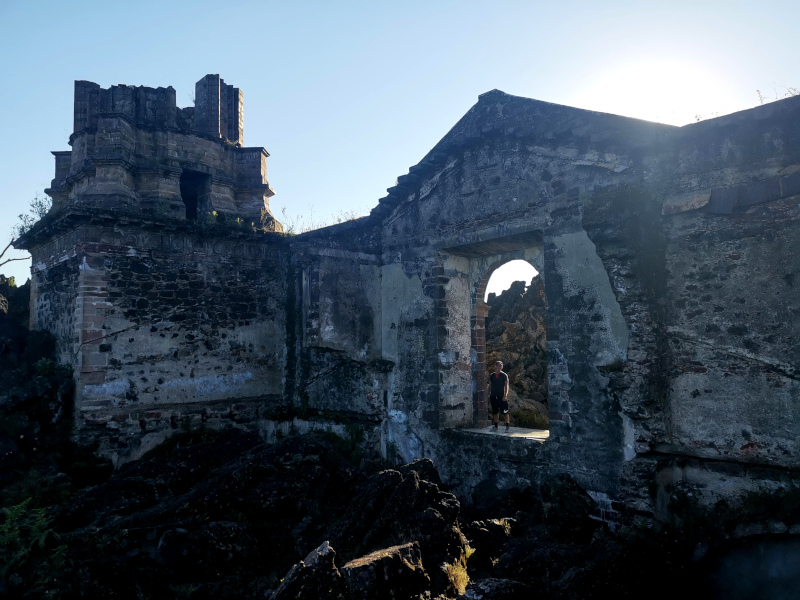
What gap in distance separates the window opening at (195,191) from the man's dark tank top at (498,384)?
6.90m

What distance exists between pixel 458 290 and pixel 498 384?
180 cm

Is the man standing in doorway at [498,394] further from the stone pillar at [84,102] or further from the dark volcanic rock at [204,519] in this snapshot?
the stone pillar at [84,102]

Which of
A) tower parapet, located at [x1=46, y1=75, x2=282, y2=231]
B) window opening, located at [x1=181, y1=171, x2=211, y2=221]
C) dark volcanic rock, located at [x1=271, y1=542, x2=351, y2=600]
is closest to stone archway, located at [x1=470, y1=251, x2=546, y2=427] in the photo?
tower parapet, located at [x1=46, y1=75, x2=282, y2=231]

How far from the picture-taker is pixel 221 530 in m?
6.29

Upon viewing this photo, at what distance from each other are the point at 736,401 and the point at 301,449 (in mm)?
5675

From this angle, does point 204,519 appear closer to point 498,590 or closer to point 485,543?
point 485,543

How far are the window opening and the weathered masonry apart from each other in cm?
4

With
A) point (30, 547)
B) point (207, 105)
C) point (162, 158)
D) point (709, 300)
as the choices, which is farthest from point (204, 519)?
point (207, 105)

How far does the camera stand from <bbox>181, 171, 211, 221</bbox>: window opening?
11.6 metres

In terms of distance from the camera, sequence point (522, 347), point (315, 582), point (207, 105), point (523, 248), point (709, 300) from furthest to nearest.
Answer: point (522, 347) < point (207, 105) < point (523, 248) < point (709, 300) < point (315, 582)

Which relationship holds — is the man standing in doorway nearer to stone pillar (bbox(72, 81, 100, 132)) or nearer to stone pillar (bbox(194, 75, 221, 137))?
stone pillar (bbox(194, 75, 221, 137))

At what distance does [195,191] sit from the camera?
39.4 feet

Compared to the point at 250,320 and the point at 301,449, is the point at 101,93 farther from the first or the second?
the point at 301,449

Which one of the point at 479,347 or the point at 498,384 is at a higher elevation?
the point at 479,347
